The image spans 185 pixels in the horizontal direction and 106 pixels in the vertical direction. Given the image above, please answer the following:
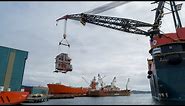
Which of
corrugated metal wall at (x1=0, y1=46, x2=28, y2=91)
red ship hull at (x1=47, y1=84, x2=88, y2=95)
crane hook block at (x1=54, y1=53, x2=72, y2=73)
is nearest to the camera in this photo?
corrugated metal wall at (x1=0, y1=46, x2=28, y2=91)

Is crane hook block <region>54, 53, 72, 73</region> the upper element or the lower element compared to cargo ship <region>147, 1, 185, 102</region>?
upper

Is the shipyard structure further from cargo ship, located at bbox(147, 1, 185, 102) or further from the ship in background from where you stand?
the ship in background

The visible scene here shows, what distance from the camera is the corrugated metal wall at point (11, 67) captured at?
1457 inches

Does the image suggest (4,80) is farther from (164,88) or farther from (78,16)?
(164,88)

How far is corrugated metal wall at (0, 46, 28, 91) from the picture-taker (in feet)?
121

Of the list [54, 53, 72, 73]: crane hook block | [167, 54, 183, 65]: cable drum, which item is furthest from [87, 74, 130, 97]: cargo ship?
[167, 54, 183, 65]: cable drum

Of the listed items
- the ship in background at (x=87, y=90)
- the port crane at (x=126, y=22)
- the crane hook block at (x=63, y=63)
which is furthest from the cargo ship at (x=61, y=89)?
the port crane at (x=126, y=22)

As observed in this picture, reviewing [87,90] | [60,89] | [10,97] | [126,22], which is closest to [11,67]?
[10,97]

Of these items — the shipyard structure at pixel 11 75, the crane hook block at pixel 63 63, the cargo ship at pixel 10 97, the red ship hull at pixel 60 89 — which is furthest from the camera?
the red ship hull at pixel 60 89

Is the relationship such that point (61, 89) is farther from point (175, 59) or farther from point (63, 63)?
point (175, 59)

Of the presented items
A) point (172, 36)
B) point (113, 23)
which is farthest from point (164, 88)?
point (113, 23)

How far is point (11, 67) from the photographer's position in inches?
1496

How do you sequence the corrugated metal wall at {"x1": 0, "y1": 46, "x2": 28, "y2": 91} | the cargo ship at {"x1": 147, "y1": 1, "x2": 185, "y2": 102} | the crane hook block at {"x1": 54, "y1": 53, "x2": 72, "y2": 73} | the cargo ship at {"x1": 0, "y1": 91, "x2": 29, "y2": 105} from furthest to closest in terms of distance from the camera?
the crane hook block at {"x1": 54, "y1": 53, "x2": 72, "y2": 73} → the corrugated metal wall at {"x1": 0, "y1": 46, "x2": 28, "y2": 91} → the cargo ship at {"x1": 0, "y1": 91, "x2": 29, "y2": 105} → the cargo ship at {"x1": 147, "y1": 1, "x2": 185, "y2": 102}

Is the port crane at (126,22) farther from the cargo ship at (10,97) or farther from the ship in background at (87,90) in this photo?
the ship in background at (87,90)
